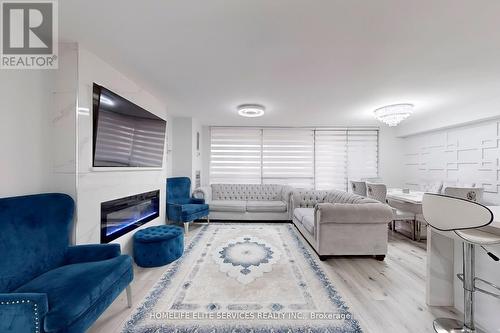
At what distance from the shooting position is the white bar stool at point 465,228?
54.0 inches

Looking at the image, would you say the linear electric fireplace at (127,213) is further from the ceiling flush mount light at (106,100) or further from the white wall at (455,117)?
the white wall at (455,117)

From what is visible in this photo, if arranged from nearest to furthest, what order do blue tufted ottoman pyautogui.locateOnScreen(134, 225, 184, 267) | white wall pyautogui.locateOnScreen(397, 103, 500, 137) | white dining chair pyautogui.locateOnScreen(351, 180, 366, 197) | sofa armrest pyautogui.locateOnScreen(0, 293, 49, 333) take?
sofa armrest pyautogui.locateOnScreen(0, 293, 49, 333) → blue tufted ottoman pyautogui.locateOnScreen(134, 225, 184, 267) → white wall pyautogui.locateOnScreen(397, 103, 500, 137) → white dining chair pyautogui.locateOnScreen(351, 180, 366, 197)

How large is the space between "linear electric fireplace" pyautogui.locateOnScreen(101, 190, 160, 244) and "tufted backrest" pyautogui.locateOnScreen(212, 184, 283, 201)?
6.58 feet

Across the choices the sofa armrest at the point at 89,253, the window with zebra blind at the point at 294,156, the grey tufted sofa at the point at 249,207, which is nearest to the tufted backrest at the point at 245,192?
the grey tufted sofa at the point at 249,207

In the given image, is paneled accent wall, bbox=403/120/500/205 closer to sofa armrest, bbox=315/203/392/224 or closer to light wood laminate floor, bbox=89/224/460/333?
light wood laminate floor, bbox=89/224/460/333

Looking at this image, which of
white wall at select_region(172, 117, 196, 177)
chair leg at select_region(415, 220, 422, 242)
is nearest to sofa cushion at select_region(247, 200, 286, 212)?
white wall at select_region(172, 117, 196, 177)

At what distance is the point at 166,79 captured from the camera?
274 cm

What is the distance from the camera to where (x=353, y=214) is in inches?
112

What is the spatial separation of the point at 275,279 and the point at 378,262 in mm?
1593

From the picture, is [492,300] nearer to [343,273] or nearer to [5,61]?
[343,273]

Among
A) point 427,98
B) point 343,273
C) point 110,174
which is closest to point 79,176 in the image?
point 110,174

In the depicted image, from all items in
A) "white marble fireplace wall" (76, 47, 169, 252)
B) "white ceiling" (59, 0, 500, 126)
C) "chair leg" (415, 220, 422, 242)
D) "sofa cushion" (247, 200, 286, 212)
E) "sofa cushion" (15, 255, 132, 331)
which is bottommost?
"chair leg" (415, 220, 422, 242)

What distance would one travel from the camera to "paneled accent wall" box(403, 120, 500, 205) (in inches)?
145

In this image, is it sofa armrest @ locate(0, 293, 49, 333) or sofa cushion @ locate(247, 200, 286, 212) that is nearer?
sofa armrest @ locate(0, 293, 49, 333)
